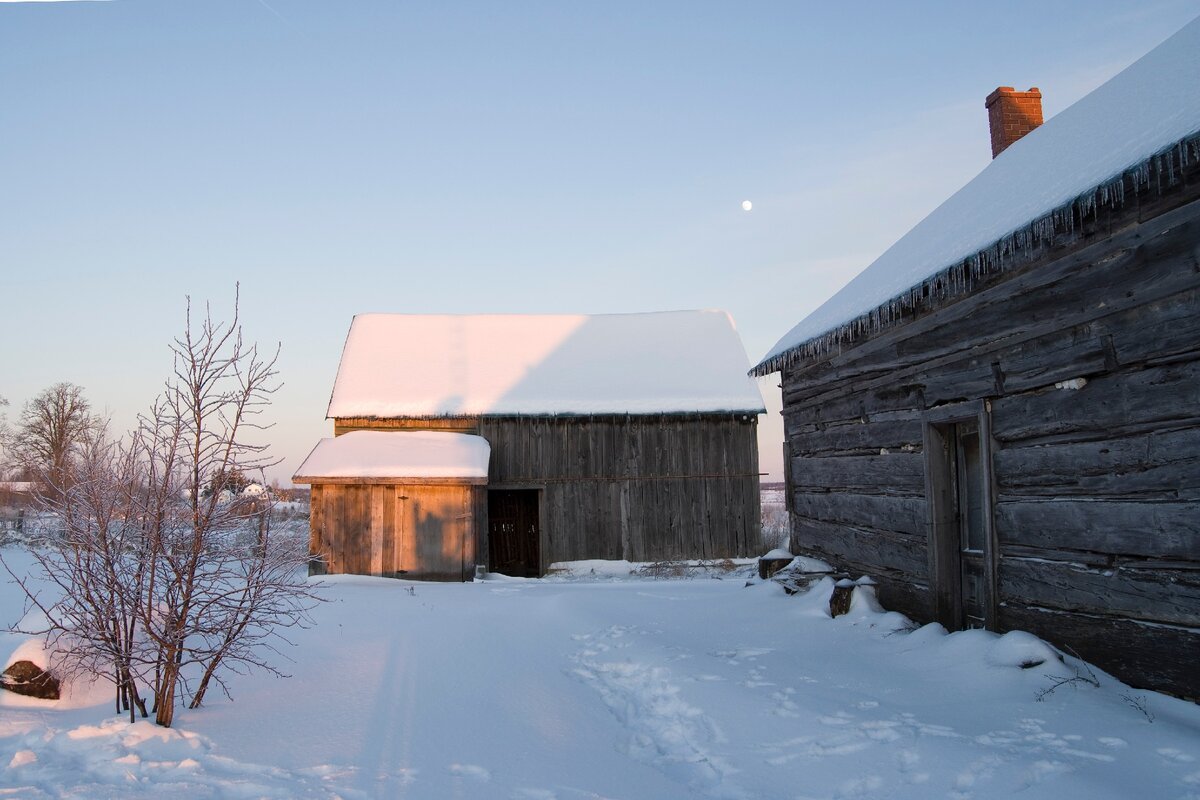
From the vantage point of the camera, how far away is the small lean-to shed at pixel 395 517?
16.0m

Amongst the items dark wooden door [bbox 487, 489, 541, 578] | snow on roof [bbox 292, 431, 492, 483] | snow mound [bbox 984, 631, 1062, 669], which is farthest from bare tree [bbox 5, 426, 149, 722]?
dark wooden door [bbox 487, 489, 541, 578]

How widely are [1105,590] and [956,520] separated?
2.28m

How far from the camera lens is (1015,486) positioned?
22.6 ft

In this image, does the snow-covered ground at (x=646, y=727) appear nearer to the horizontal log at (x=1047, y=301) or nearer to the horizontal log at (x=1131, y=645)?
the horizontal log at (x=1131, y=645)

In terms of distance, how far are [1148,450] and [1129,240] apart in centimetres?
145

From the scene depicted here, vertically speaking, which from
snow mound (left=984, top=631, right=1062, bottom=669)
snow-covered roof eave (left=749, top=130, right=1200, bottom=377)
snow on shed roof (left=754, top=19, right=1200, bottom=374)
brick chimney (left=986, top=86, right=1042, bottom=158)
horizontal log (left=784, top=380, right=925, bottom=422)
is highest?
brick chimney (left=986, top=86, right=1042, bottom=158)

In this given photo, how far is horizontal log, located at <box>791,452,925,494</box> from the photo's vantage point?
8617 millimetres

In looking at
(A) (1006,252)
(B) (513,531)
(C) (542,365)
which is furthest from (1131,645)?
(B) (513,531)

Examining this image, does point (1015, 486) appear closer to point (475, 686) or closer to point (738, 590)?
point (475, 686)

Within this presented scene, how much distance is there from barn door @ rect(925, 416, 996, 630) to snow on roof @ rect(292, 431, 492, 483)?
9.89 m

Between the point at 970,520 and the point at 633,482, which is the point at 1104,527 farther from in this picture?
the point at 633,482

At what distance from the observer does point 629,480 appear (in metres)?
18.8

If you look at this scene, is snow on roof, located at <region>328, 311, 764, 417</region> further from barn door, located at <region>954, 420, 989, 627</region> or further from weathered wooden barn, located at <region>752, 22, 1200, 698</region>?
barn door, located at <region>954, 420, 989, 627</region>

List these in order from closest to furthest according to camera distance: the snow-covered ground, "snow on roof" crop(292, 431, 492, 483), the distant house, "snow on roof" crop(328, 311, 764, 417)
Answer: the snow-covered ground
"snow on roof" crop(292, 431, 492, 483)
the distant house
"snow on roof" crop(328, 311, 764, 417)
